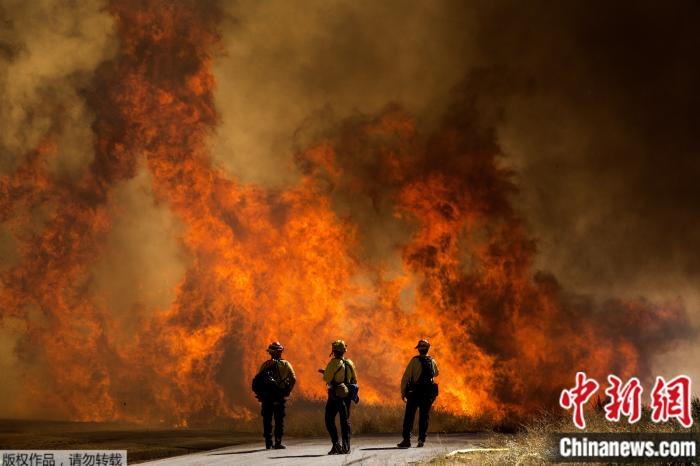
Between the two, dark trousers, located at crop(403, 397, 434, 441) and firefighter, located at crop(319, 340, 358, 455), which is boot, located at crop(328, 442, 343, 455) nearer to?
firefighter, located at crop(319, 340, 358, 455)

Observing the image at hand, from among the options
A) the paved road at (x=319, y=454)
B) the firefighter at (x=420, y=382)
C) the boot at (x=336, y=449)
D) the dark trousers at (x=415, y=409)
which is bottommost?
the paved road at (x=319, y=454)

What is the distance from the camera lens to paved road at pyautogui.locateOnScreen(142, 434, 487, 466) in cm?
1662

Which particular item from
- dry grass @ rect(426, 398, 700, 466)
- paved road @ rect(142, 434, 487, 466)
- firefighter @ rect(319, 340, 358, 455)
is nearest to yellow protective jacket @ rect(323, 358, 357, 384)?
firefighter @ rect(319, 340, 358, 455)

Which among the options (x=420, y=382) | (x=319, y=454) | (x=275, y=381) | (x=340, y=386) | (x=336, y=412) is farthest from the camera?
(x=275, y=381)

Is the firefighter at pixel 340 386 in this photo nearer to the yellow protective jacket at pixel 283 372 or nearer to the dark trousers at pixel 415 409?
the yellow protective jacket at pixel 283 372

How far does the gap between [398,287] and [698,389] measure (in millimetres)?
15341

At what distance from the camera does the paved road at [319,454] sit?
16625 mm

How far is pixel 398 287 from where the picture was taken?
37969 mm

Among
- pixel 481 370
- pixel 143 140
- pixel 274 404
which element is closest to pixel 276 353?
pixel 274 404

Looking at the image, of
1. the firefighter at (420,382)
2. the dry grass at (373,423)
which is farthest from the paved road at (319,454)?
the dry grass at (373,423)

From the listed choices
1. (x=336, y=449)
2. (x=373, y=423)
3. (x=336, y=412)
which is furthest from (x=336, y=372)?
(x=373, y=423)

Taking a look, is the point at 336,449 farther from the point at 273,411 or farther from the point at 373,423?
the point at 373,423

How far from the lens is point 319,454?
18141 millimetres

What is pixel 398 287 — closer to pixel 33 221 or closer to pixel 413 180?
pixel 413 180
